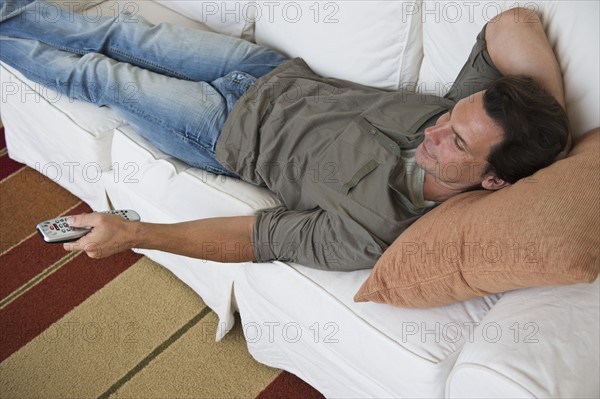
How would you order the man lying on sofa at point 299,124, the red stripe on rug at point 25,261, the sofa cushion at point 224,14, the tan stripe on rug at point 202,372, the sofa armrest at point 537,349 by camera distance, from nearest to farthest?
the sofa armrest at point 537,349 → the man lying on sofa at point 299,124 → the tan stripe on rug at point 202,372 → the red stripe on rug at point 25,261 → the sofa cushion at point 224,14

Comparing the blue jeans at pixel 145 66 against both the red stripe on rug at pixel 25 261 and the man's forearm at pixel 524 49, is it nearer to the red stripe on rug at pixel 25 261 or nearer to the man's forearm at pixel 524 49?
the red stripe on rug at pixel 25 261

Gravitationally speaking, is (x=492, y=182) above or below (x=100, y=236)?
above

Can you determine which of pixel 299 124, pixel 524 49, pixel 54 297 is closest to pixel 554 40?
pixel 524 49

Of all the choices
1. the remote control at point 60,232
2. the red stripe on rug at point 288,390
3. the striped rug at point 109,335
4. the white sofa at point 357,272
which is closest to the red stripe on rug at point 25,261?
the striped rug at point 109,335

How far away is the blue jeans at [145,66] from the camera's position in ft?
5.63

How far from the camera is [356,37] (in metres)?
1.74

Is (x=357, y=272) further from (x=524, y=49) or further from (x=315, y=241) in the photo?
(x=524, y=49)

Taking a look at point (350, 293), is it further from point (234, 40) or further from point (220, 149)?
point (234, 40)

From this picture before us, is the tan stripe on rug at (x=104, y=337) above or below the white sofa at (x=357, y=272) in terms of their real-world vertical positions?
below

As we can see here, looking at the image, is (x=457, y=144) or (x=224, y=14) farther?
(x=224, y=14)

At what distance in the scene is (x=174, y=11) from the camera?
2201mm

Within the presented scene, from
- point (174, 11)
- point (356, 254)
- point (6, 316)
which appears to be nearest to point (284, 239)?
point (356, 254)

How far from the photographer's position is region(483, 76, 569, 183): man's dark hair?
1.26 metres

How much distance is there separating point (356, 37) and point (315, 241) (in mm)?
645
